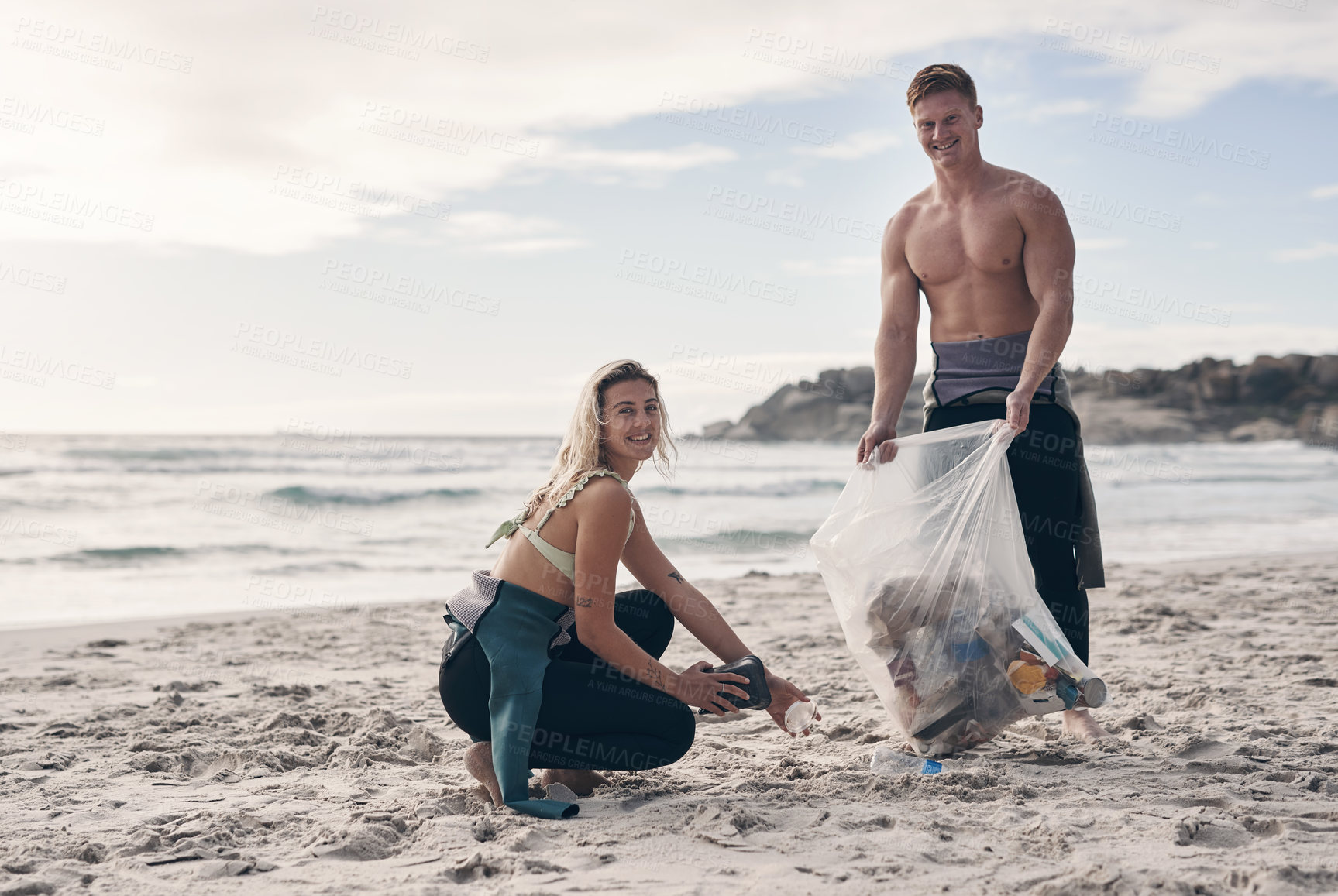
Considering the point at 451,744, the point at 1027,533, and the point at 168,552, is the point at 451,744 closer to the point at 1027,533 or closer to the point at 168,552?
the point at 1027,533

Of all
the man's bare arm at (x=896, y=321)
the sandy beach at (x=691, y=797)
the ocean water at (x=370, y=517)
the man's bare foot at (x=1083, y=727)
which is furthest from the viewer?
the ocean water at (x=370, y=517)

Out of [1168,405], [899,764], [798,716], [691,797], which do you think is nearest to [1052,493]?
[899,764]

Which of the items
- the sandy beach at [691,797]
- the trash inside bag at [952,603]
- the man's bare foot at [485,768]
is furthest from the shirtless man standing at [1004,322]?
the man's bare foot at [485,768]

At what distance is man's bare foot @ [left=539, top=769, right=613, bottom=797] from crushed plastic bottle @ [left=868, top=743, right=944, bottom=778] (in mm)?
734

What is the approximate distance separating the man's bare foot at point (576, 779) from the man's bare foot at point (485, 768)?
0.15m

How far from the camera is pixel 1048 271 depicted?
8.73ft

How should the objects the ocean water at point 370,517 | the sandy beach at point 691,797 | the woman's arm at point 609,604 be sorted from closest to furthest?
the sandy beach at point 691,797 → the woman's arm at point 609,604 → the ocean water at point 370,517

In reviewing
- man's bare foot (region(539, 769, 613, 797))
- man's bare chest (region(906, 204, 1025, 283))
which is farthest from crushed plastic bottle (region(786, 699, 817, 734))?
man's bare chest (region(906, 204, 1025, 283))

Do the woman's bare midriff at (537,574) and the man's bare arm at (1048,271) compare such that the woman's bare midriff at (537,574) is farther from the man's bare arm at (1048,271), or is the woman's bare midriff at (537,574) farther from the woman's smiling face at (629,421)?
the man's bare arm at (1048,271)

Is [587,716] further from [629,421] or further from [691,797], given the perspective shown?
[629,421]

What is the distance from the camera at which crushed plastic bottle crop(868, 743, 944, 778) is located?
2430 millimetres

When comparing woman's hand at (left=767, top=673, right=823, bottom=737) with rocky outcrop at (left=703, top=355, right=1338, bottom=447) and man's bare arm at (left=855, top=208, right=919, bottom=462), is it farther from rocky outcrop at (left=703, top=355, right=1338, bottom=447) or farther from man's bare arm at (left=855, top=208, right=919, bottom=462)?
rocky outcrop at (left=703, top=355, right=1338, bottom=447)

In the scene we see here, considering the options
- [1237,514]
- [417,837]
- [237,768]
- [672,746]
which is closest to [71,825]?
[237,768]

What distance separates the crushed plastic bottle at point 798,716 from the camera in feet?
7.38
